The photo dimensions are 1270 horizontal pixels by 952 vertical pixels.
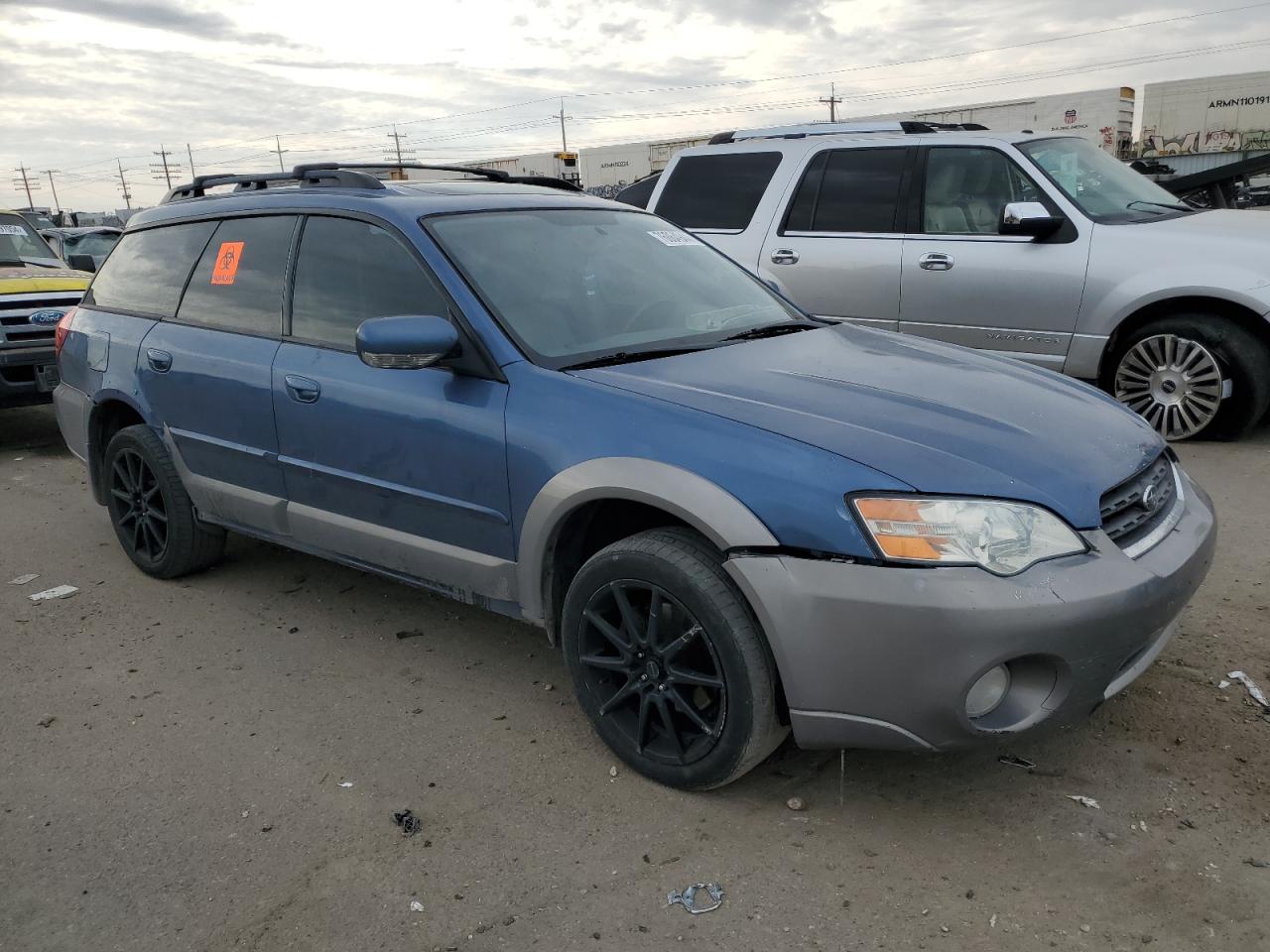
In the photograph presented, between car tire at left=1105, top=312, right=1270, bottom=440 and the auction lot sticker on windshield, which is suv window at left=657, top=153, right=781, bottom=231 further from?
the auction lot sticker on windshield

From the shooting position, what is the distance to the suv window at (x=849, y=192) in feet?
Result: 21.8

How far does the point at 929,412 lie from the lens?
2.75m

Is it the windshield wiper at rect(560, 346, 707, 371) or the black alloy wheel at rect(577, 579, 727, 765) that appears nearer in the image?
the black alloy wheel at rect(577, 579, 727, 765)

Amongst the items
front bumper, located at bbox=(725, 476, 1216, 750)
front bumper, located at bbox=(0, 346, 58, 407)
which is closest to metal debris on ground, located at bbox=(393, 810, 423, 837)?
front bumper, located at bbox=(725, 476, 1216, 750)

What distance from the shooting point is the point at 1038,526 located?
2.41 meters

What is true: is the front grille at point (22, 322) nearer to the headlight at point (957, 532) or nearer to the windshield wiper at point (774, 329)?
the windshield wiper at point (774, 329)

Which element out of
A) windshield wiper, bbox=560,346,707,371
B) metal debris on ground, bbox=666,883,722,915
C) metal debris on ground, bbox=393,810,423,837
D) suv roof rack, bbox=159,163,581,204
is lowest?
metal debris on ground, bbox=393,810,423,837

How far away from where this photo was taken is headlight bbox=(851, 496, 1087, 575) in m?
2.34

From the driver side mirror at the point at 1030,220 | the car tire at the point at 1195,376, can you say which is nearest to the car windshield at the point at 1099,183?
the driver side mirror at the point at 1030,220

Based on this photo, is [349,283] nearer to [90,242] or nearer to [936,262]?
[936,262]

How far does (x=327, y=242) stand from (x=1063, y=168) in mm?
4764

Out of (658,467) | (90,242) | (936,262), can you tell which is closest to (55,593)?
(658,467)

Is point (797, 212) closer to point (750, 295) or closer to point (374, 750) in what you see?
point (750, 295)

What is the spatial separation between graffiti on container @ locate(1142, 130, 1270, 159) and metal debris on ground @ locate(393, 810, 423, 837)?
50.7 m
